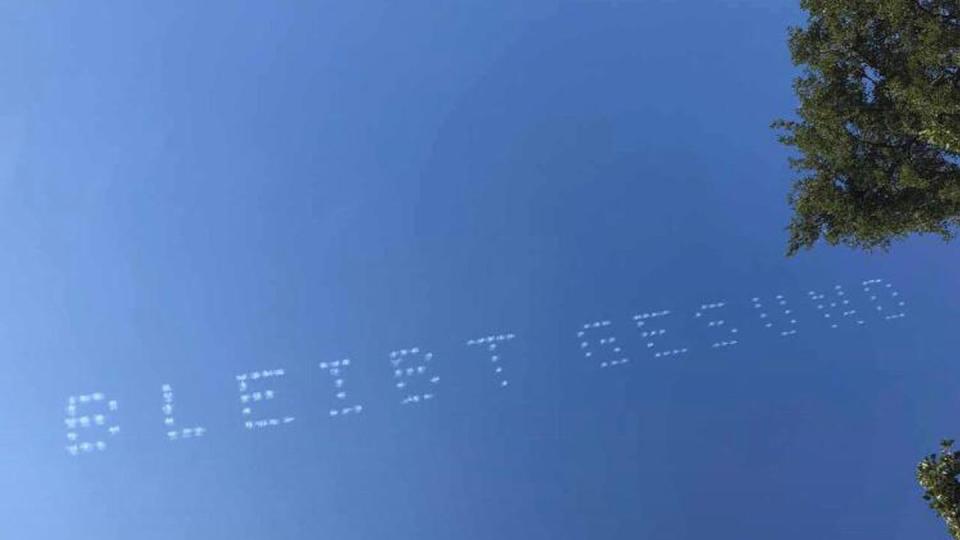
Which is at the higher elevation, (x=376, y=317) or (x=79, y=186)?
(x=79, y=186)

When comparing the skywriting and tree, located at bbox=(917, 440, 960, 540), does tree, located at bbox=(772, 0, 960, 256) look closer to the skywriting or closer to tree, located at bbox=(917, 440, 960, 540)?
tree, located at bbox=(917, 440, 960, 540)

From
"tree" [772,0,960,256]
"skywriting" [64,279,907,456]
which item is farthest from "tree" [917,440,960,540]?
"skywriting" [64,279,907,456]

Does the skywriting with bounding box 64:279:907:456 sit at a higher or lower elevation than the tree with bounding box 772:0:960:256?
higher

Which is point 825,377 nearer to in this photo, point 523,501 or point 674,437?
point 674,437

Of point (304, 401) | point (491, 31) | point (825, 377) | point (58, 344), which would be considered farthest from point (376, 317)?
point (825, 377)

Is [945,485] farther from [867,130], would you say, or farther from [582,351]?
[582,351]

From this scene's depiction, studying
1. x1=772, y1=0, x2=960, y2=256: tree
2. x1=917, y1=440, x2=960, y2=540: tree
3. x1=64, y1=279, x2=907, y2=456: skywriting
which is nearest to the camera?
x1=917, y1=440, x2=960, y2=540: tree

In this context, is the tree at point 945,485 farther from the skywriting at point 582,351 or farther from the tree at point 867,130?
the skywriting at point 582,351
